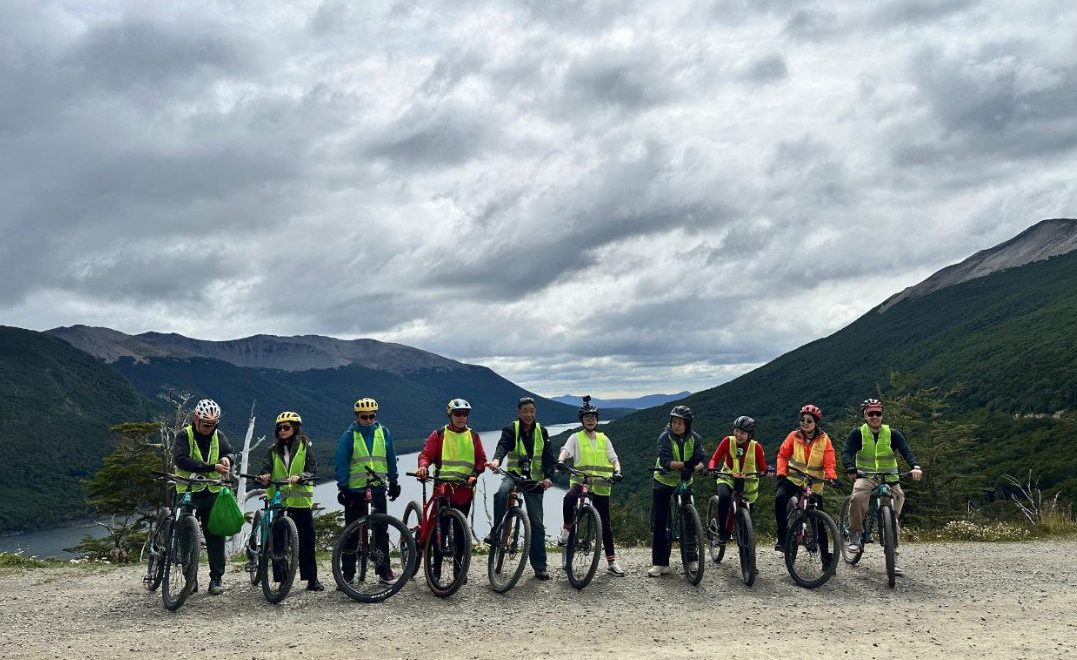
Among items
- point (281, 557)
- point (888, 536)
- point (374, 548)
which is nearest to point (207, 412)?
point (281, 557)

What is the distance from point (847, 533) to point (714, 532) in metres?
1.85

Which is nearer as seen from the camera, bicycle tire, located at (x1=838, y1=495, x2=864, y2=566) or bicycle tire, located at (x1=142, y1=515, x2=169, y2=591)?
bicycle tire, located at (x1=142, y1=515, x2=169, y2=591)

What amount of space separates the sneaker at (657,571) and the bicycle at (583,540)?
35.5 inches

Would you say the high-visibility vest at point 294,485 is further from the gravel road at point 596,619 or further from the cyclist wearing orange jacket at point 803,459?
the cyclist wearing orange jacket at point 803,459

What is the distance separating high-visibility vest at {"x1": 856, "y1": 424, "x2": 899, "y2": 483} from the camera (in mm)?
10617

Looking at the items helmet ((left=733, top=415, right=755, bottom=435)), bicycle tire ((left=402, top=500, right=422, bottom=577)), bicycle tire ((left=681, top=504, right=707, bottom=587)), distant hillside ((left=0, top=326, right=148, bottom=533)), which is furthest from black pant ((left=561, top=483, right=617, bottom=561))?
distant hillside ((left=0, top=326, right=148, bottom=533))

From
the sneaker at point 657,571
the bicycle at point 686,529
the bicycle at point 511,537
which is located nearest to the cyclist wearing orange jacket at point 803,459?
the bicycle at point 686,529

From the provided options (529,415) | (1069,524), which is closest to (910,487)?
(1069,524)

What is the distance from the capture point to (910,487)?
92.3 feet

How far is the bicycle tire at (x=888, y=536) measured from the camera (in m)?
9.59

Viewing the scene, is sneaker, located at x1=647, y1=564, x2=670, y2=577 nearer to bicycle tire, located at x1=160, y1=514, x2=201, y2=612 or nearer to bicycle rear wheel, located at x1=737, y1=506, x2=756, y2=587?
bicycle rear wheel, located at x1=737, y1=506, x2=756, y2=587

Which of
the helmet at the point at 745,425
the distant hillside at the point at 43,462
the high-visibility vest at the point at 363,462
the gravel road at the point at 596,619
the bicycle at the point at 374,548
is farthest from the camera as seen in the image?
the distant hillside at the point at 43,462

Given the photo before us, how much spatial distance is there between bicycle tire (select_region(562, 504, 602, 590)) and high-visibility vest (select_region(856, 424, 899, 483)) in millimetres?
3736

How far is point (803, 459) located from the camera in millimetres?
10688
